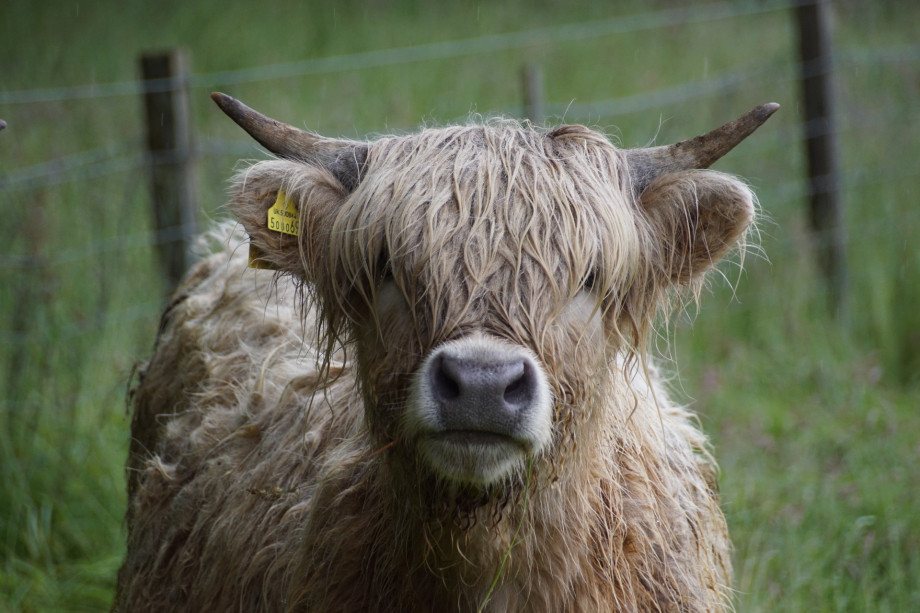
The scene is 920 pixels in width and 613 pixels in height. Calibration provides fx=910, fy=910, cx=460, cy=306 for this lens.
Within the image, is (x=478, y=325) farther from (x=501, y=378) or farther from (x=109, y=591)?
(x=109, y=591)

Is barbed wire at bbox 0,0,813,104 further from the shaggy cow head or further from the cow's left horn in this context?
the cow's left horn

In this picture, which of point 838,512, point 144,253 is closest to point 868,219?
point 838,512

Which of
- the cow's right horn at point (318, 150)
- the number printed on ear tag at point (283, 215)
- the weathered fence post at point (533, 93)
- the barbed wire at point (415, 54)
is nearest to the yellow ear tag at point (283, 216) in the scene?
the number printed on ear tag at point (283, 215)

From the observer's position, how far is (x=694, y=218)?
2.41 metres

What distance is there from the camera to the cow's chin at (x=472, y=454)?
202 centimetres

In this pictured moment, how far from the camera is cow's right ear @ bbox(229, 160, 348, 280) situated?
245 centimetres

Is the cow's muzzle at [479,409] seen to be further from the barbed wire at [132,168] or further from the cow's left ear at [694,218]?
the barbed wire at [132,168]

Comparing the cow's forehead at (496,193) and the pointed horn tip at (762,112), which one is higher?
the pointed horn tip at (762,112)

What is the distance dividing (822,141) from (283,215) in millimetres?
5814

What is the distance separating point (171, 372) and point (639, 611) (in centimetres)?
235

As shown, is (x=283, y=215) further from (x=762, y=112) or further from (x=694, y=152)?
(x=762, y=112)

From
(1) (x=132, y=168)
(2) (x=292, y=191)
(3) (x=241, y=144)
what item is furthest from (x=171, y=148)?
(2) (x=292, y=191)

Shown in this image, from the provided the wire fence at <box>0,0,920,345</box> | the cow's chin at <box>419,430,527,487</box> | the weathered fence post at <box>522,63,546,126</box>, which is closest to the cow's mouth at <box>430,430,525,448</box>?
the cow's chin at <box>419,430,527,487</box>

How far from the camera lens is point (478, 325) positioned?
6.81ft
